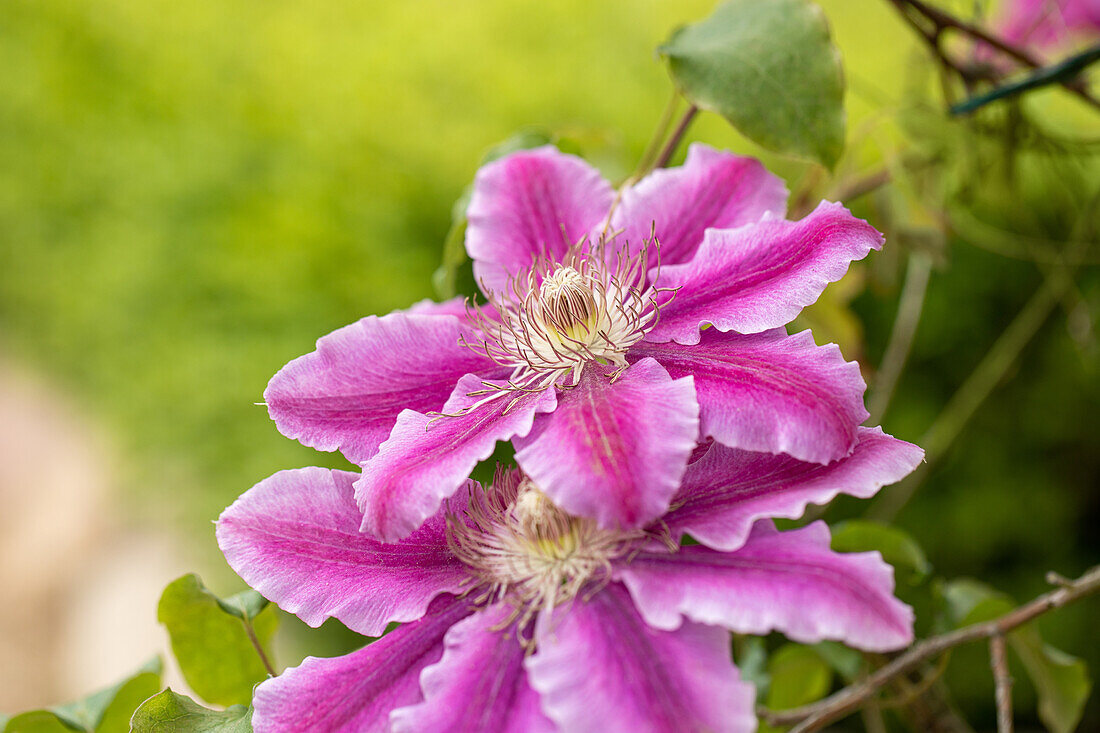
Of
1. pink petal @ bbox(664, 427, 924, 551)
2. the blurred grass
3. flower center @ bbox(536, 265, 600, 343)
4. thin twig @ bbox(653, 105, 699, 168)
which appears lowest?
pink petal @ bbox(664, 427, 924, 551)

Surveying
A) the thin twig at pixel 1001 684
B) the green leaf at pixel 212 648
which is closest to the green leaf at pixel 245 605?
the green leaf at pixel 212 648

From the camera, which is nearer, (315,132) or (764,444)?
(764,444)

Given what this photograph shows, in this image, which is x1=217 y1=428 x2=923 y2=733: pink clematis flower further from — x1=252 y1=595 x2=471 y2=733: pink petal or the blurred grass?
the blurred grass

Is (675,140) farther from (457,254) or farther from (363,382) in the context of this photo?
(363,382)

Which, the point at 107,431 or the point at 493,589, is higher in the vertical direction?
the point at 107,431

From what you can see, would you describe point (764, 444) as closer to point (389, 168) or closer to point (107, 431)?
point (389, 168)

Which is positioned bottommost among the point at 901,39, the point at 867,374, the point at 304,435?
the point at 867,374

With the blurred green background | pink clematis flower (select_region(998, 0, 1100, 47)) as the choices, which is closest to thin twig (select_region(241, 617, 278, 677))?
the blurred green background

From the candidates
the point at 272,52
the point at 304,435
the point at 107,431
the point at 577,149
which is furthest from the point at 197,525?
the point at 304,435
